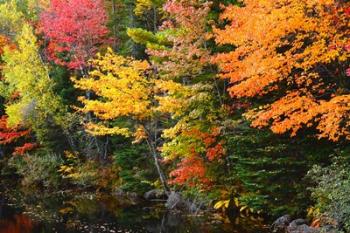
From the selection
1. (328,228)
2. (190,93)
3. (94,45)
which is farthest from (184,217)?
(94,45)

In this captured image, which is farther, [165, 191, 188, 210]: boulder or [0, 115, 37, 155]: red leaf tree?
[0, 115, 37, 155]: red leaf tree

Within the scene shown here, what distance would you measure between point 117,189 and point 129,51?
8965 mm

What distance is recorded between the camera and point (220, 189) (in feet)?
66.8

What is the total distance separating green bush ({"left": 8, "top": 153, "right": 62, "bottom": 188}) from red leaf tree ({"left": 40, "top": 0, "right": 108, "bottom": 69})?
640 centimetres

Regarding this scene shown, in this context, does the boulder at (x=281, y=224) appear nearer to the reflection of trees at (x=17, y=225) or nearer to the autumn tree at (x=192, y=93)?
the autumn tree at (x=192, y=93)

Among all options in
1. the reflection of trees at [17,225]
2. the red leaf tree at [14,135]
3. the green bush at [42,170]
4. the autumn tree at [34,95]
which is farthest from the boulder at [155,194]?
the red leaf tree at [14,135]

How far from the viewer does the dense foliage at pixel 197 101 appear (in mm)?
13891

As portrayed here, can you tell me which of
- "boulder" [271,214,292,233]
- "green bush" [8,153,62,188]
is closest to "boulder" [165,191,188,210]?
"boulder" [271,214,292,233]

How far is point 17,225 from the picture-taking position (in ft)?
69.6

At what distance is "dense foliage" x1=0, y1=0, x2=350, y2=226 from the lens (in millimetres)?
13891

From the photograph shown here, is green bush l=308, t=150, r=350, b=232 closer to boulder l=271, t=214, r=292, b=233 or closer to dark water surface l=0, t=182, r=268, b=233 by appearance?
boulder l=271, t=214, r=292, b=233

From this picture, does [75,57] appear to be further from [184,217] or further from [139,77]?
[184,217]

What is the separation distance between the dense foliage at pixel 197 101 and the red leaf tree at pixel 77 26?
0.29ft

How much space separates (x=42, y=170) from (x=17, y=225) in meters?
11.0
